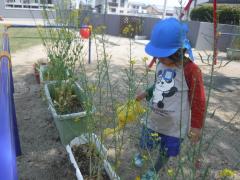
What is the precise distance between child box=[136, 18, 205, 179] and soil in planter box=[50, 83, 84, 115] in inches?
39.7

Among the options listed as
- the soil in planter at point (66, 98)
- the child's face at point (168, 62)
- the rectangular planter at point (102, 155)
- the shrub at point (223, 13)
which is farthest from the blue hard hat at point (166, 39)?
the shrub at point (223, 13)

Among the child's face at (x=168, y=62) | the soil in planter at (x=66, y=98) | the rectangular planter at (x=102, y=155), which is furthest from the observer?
the soil in planter at (x=66, y=98)

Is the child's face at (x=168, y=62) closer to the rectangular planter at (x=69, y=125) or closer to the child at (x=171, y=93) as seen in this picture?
the child at (x=171, y=93)

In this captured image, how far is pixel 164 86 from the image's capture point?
6.53 feet

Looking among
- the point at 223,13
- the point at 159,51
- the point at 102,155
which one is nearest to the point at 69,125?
the point at 102,155

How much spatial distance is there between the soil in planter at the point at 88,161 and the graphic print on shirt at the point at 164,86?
526 mm

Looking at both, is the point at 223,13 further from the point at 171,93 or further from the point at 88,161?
the point at 88,161

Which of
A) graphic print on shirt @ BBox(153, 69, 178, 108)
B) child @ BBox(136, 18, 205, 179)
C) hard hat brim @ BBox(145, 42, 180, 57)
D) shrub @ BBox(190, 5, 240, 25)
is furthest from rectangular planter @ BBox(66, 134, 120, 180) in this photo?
shrub @ BBox(190, 5, 240, 25)

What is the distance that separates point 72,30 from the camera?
10.7ft

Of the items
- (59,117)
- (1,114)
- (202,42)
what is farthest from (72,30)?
(202,42)

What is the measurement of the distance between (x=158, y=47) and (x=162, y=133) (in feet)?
1.92

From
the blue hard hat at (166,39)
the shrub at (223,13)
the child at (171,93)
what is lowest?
the child at (171,93)

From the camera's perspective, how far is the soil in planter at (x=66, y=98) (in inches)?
113

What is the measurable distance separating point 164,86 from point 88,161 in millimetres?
731
